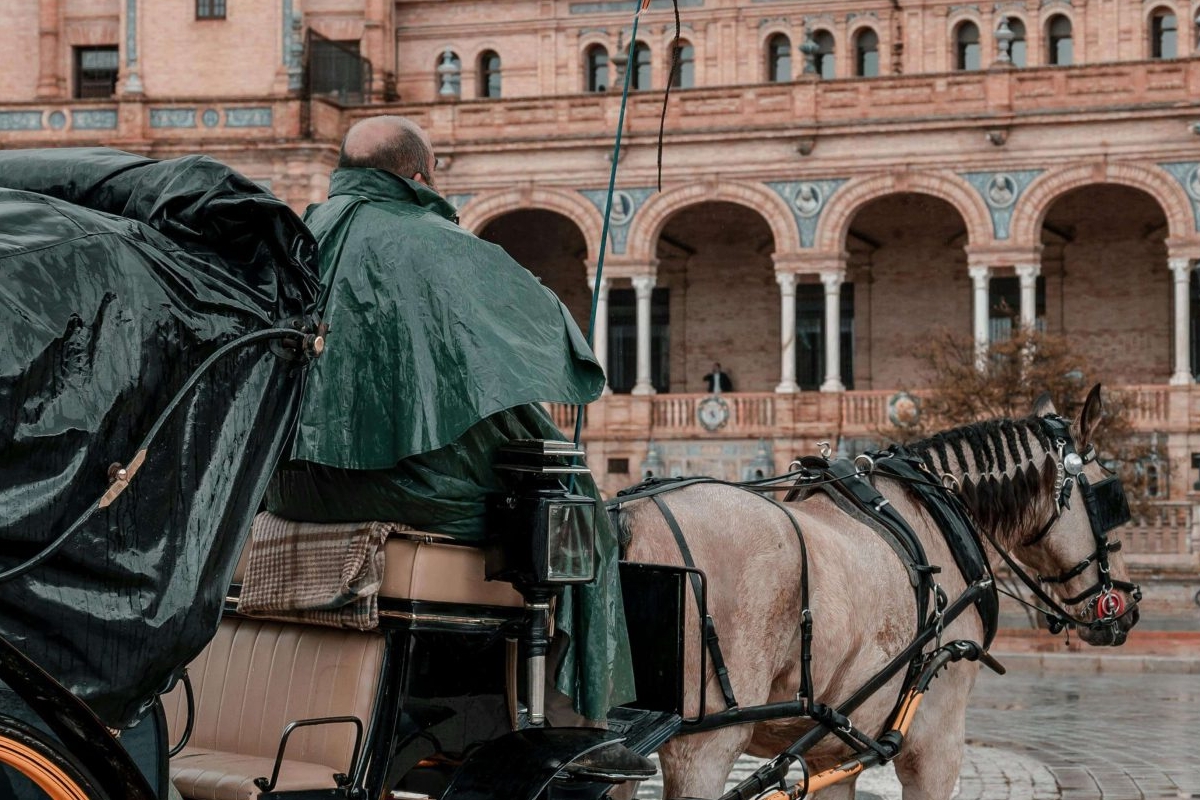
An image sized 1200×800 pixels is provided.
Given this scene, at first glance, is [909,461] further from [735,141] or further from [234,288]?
[735,141]

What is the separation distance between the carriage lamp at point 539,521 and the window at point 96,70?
38910 mm

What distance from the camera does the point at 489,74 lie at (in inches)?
1629

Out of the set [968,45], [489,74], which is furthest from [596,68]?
[968,45]

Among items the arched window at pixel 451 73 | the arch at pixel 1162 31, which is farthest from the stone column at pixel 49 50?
the arch at pixel 1162 31

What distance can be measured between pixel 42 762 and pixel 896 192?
30632 millimetres

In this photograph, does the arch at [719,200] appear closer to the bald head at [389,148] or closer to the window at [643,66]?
the window at [643,66]

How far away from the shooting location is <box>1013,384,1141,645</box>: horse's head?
21.6 ft

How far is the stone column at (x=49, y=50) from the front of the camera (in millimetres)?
40469

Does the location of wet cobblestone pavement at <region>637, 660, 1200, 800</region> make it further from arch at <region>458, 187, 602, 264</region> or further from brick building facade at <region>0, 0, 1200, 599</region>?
arch at <region>458, 187, 602, 264</region>

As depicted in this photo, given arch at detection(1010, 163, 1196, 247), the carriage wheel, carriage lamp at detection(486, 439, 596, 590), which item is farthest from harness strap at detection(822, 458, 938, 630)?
arch at detection(1010, 163, 1196, 247)

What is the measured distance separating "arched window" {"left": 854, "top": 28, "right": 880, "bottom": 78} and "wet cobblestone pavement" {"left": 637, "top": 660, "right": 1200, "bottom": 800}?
80.8 ft

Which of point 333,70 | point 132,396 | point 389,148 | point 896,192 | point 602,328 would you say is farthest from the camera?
point 333,70

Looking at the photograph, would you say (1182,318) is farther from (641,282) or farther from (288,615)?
(288,615)

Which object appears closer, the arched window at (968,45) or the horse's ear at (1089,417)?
the horse's ear at (1089,417)
